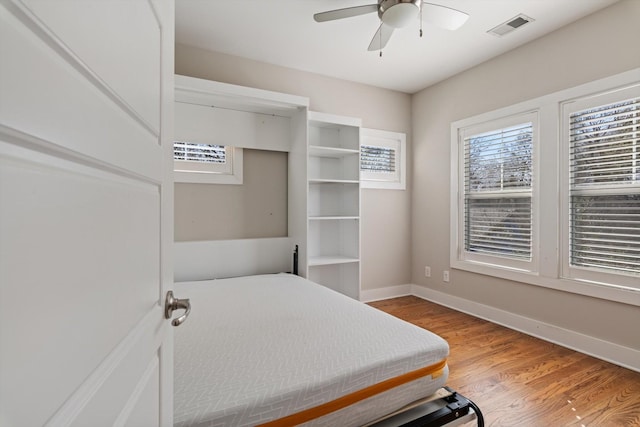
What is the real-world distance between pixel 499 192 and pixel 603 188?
2.70 feet

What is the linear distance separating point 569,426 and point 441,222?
232cm

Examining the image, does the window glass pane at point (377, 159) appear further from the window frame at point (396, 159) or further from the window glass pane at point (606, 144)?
the window glass pane at point (606, 144)

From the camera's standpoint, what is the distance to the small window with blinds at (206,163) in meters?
2.83

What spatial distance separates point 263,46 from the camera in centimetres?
290

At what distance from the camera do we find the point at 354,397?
1145mm

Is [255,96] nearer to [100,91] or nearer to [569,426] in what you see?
[100,91]

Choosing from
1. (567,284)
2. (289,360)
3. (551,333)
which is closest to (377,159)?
(567,284)

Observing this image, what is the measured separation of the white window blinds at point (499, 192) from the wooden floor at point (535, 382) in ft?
2.77

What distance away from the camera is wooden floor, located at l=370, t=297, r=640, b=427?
1.69 meters

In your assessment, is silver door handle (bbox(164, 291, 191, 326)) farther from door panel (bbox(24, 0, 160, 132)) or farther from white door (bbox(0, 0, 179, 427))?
door panel (bbox(24, 0, 160, 132))

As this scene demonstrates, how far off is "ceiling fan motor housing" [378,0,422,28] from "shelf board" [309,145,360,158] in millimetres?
1258

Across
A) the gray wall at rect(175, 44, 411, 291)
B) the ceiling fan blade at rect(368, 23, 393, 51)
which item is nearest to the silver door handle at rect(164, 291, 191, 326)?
the ceiling fan blade at rect(368, 23, 393, 51)

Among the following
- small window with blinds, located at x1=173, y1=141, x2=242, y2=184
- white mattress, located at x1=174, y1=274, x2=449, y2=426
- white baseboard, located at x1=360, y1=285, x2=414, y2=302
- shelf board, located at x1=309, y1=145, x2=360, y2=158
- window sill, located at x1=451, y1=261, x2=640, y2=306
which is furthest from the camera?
white baseboard, located at x1=360, y1=285, x2=414, y2=302

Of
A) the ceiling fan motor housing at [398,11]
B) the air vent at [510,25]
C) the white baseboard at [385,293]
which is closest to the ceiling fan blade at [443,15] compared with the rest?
the ceiling fan motor housing at [398,11]
